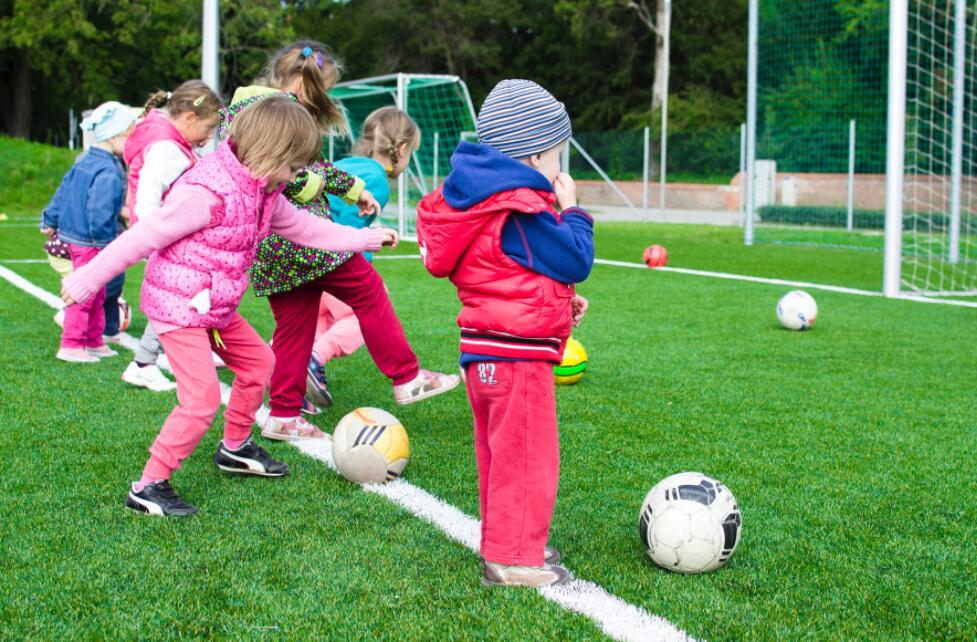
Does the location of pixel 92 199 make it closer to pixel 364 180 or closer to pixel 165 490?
pixel 364 180

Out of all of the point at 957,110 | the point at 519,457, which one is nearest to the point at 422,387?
the point at 519,457

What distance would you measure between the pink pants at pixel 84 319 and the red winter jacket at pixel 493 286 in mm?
4449

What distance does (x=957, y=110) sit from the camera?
1361 cm

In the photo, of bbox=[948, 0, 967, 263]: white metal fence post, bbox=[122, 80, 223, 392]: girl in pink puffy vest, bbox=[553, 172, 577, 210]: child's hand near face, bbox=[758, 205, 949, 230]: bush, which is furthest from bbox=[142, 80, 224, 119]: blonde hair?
bbox=[758, 205, 949, 230]: bush

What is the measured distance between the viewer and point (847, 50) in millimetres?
28141

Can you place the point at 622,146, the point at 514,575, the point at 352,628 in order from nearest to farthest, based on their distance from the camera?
the point at 352,628 < the point at 514,575 < the point at 622,146

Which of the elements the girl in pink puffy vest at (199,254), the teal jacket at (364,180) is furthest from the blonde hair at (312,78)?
the girl in pink puffy vest at (199,254)

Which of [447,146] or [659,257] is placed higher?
[447,146]

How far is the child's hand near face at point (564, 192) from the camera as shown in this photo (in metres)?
3.12

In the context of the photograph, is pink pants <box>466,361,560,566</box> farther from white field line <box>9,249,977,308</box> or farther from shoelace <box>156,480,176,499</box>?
white field line <box>9,249,977,308</box>

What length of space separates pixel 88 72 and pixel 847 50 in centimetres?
2785

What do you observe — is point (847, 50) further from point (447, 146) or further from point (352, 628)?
point (352, 628)

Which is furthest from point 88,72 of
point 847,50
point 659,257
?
point 659,257

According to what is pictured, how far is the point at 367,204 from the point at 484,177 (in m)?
2.06
